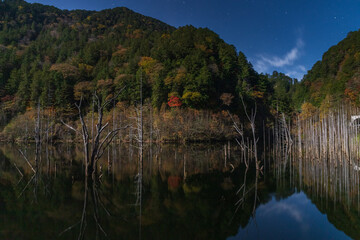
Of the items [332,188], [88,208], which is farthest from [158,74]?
[88,208]

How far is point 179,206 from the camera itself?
7.46 m

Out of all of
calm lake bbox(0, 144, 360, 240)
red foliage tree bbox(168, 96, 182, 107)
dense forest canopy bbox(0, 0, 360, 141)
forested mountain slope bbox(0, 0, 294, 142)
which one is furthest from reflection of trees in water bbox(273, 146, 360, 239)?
red foliage tree bbox(168, 96, 182, 107)

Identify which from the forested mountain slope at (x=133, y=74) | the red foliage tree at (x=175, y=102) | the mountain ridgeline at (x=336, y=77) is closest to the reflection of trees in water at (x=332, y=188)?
the forested mountain slope at (x=133, y=74)

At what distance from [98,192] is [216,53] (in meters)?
43.5

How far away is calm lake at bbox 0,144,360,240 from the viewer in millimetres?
5758

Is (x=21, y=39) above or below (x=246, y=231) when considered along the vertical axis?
above

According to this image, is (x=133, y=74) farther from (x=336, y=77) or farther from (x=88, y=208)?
(x=336, y=77)

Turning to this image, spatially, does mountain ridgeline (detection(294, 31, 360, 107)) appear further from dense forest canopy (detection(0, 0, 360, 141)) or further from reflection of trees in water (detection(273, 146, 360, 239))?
reflection of trees in water (detection(273, 146, 360, 239))

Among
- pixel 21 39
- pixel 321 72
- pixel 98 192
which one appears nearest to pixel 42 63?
pixel 21 39

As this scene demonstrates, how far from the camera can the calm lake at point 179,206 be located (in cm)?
576

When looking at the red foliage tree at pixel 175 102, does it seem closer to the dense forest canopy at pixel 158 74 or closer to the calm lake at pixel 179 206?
the dense forest canopy at pixel 158 74

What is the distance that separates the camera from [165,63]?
42.1m

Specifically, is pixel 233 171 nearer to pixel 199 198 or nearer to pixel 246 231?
pixel 199 198

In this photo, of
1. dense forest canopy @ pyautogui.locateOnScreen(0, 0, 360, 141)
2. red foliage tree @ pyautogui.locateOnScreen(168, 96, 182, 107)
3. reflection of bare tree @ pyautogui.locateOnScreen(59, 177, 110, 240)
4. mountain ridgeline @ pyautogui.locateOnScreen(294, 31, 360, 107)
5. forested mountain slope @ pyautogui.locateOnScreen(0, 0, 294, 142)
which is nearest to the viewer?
reflection of bare tree @ pyautogui.locateOnScreen(59, 177, 110, 240)
